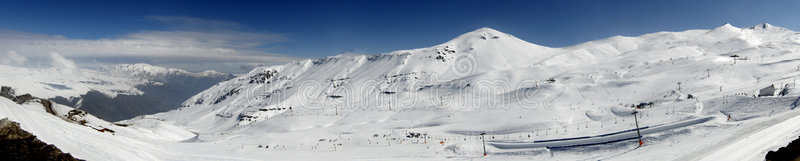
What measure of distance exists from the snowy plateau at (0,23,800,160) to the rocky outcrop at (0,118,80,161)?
166cm

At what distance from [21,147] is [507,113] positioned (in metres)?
65.4

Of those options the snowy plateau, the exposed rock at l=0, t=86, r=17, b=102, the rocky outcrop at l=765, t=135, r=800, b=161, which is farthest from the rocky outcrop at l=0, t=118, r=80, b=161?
the exposed rock at l=0, t=86, r=17, b=102

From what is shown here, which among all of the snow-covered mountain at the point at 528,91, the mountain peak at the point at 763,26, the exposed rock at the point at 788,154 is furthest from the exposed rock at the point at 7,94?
the mountain peak at the point at 763,26

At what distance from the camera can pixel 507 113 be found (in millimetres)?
68625

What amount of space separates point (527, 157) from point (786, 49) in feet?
386

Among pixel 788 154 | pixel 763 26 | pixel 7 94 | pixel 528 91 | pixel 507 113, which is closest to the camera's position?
pixel 788 154

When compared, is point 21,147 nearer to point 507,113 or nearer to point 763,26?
point 507,113

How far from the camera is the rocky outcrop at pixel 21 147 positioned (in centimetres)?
1159

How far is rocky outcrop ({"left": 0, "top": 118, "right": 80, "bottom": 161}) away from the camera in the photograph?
11594 mm

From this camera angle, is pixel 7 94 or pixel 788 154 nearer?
pixel 788 154

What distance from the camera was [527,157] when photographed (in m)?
28.6

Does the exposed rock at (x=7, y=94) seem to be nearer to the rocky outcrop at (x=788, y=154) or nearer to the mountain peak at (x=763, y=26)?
the rocky outcrop at (x=788, y=154)

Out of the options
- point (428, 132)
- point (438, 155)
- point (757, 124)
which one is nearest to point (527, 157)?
point (438, 155)

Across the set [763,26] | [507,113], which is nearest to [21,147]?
[507,113]
